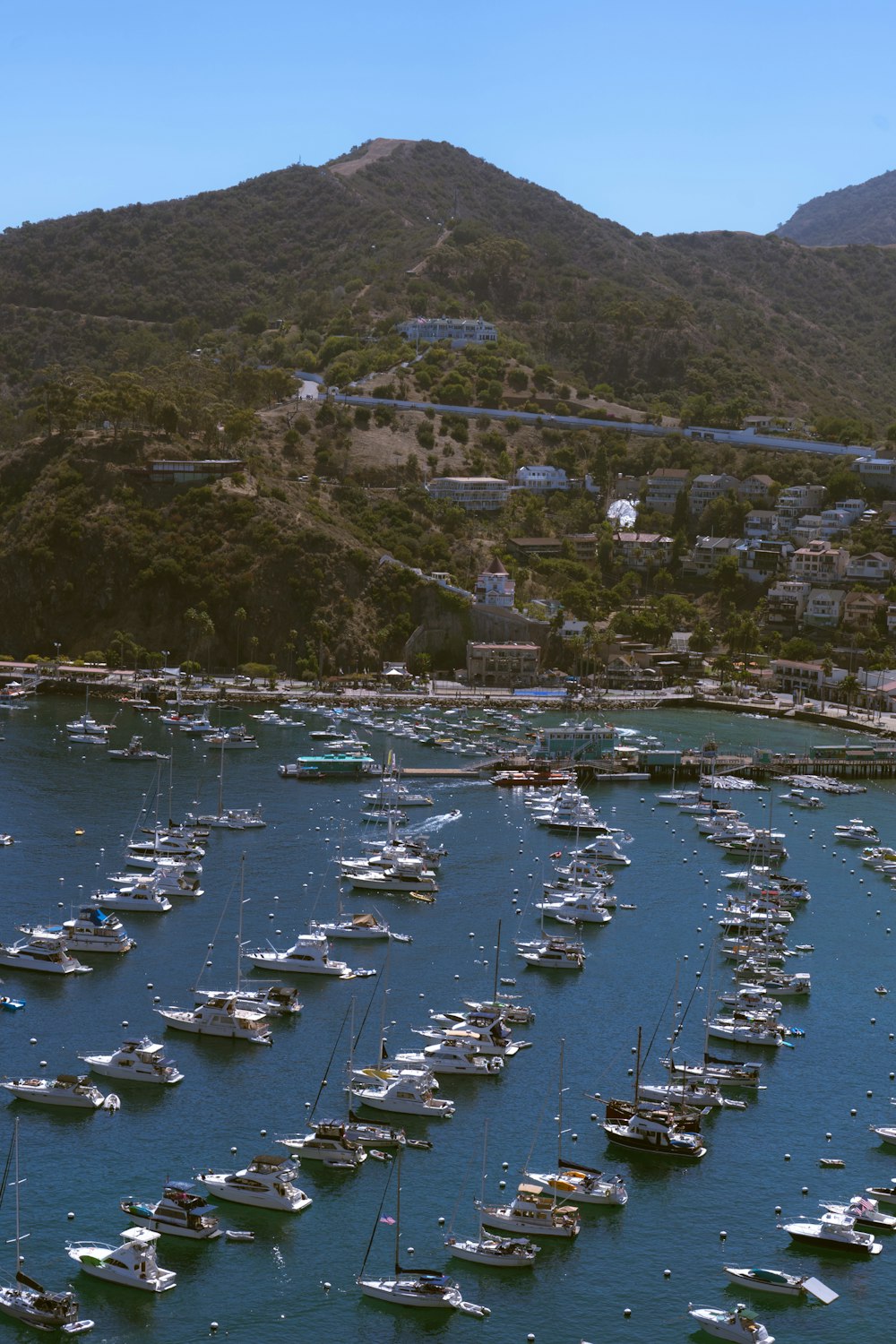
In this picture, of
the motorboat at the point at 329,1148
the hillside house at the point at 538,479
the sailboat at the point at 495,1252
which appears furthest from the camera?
the hillside house at the point at 538,479

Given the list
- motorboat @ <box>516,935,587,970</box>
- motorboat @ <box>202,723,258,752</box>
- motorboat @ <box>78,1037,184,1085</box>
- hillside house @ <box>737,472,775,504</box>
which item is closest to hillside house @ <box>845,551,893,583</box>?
hillside house @ <box>737,472,775,504</box>

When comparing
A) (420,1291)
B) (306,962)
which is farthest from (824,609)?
(420,1291)

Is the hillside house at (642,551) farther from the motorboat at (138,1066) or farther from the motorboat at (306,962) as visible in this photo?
the motorboat at (138,1066)

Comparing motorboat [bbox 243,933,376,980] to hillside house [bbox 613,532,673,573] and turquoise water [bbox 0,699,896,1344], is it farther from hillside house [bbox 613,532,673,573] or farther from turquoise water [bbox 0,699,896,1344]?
hillside house [bbox 613,532,673,573]

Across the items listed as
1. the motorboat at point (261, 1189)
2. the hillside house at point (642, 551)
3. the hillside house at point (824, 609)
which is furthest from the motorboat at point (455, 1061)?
the hillside house at point (642, 551)

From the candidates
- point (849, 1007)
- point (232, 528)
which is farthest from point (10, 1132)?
point (232, 528)

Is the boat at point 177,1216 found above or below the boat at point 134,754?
below

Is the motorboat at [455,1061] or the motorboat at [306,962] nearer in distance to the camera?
the motorboat at [455,1061]
